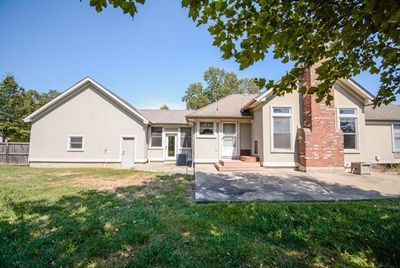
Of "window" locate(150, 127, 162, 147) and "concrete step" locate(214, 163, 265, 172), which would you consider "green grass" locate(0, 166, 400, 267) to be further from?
"window" locate(150, 127, 162, 147)

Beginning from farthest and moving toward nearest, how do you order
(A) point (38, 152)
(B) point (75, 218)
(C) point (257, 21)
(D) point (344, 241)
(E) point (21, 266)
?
(A) point (38, 152) < (B) point (75, 218) < (D) point (344, 241) < (E) point (21, 266) < (C) point (257, 21)

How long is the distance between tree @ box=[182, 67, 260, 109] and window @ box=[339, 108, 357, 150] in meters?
31.4

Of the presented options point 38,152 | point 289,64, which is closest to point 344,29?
point 289,64

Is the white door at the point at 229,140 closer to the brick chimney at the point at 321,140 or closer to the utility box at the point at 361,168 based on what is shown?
the brick chimney at the point at 321,140

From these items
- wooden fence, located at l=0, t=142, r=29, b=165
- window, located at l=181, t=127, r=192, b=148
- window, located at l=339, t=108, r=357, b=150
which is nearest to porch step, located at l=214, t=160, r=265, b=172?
window, located at l=339, t=108, r=357, b=150

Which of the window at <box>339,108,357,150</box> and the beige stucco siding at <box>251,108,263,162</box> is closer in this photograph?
the window at <box>339,108,357,150</box>

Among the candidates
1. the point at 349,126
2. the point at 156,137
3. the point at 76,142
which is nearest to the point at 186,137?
the point at 156,137

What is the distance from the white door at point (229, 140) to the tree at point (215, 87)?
28269 mm

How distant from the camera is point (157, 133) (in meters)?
18.7

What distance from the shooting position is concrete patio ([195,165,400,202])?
6449 millimetres

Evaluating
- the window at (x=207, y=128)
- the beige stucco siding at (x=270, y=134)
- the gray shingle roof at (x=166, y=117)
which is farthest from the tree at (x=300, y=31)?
the gray shingle roof at (x=166, y=117)

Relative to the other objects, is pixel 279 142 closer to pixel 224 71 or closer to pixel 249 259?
pixel 249 259

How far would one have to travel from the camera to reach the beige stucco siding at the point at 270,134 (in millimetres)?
11797

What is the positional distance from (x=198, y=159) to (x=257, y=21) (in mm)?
11637
